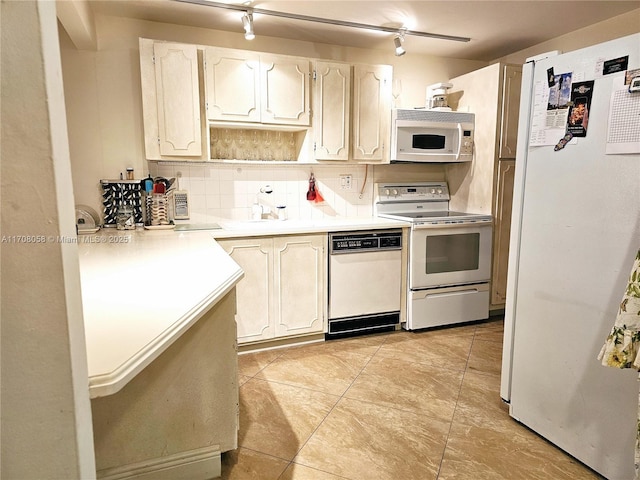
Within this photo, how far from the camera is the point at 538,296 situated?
1963 millimetres

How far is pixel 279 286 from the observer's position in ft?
9.99

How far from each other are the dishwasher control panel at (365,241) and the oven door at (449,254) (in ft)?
0.50

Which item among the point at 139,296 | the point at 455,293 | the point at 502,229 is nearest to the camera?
the point at 139,296

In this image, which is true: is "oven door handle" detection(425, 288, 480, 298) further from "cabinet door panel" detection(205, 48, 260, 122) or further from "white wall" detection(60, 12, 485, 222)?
"cabinet door panel" detection(205, 48, 260, 122)

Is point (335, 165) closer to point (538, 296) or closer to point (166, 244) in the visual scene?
point (166, 244)

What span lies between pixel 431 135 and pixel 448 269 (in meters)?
1.17

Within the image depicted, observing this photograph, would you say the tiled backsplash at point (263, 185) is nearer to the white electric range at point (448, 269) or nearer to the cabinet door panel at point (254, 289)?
the white electric range at point (448, 269)

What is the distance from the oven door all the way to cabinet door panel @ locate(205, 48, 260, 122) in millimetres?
1609

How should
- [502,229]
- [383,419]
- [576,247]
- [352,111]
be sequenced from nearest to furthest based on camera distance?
[576,247]
[383,419]
[352,111]
[502,229]

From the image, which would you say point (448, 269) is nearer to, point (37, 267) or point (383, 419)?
point (383, 419)

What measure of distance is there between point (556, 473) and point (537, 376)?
408 mm

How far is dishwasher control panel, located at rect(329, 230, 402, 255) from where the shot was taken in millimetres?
3160

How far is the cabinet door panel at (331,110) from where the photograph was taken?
3.21 m

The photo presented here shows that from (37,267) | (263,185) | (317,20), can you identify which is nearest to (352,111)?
(317,20)
